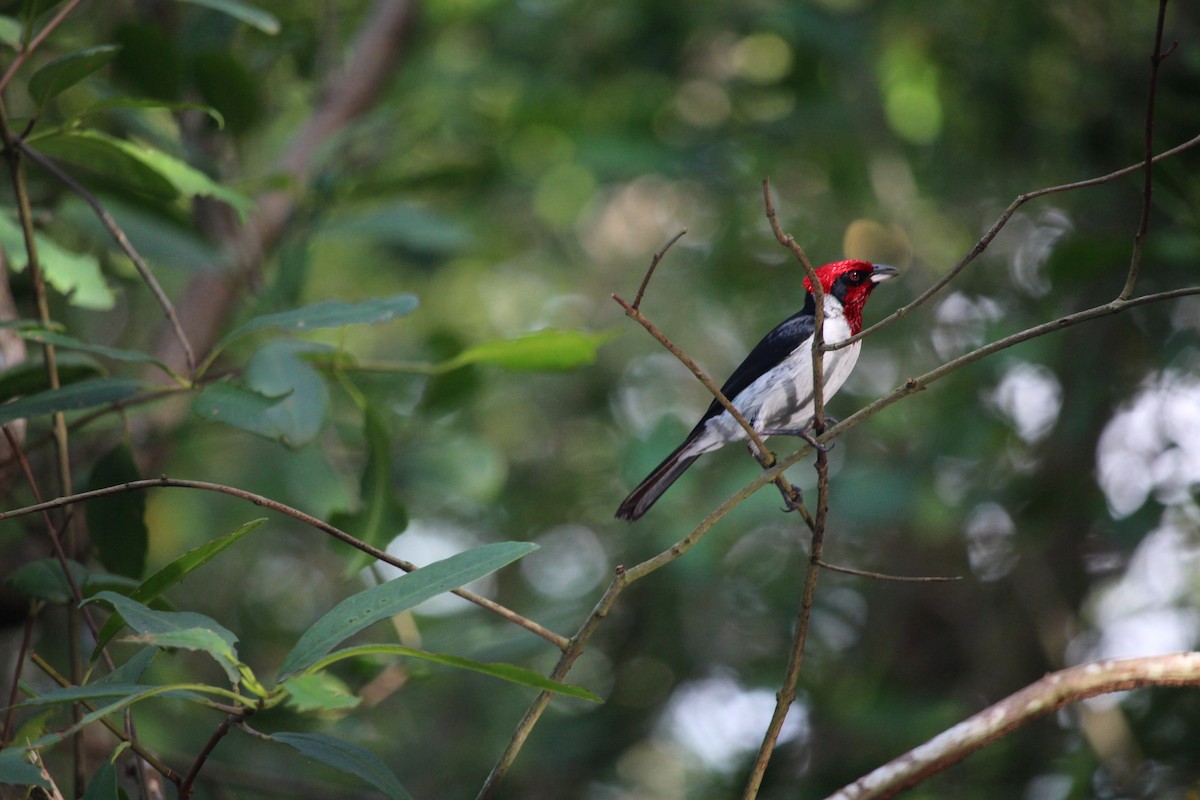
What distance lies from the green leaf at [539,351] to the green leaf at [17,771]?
138cm

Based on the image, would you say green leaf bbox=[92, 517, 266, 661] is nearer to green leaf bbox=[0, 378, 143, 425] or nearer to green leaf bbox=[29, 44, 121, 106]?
green leaf bbox=[0, 378, 143, 425]

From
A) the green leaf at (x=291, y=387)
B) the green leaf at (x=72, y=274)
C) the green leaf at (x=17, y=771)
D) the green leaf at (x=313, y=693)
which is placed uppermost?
the green leaf at (x=291, y=387)

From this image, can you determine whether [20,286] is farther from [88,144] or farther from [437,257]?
[437,257]

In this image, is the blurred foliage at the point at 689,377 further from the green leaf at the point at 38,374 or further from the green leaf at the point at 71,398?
the green leaf at the point at 71,398

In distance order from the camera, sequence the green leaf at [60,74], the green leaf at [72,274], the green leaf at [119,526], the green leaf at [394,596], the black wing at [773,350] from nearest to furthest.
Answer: the green leaf at [394,596], the green leaf at [60,74], the green leaf at [119,526], the green leaf at [72,274], the black wing at [773,350]

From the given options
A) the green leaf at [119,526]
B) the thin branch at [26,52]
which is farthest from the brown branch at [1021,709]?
the thin branch at [26,52]

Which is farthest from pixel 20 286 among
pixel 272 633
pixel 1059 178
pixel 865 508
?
pixel 1059 178

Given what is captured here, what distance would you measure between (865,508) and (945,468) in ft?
4.21

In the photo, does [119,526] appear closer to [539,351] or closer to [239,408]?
[239,408]

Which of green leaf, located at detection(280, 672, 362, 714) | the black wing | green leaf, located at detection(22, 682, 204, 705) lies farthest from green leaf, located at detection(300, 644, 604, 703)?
the black wing

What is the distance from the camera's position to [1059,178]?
5.14 metres

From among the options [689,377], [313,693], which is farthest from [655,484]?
[689,377]

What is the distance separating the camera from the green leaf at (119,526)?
95.7 inches

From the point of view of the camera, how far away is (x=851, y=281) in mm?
3541
